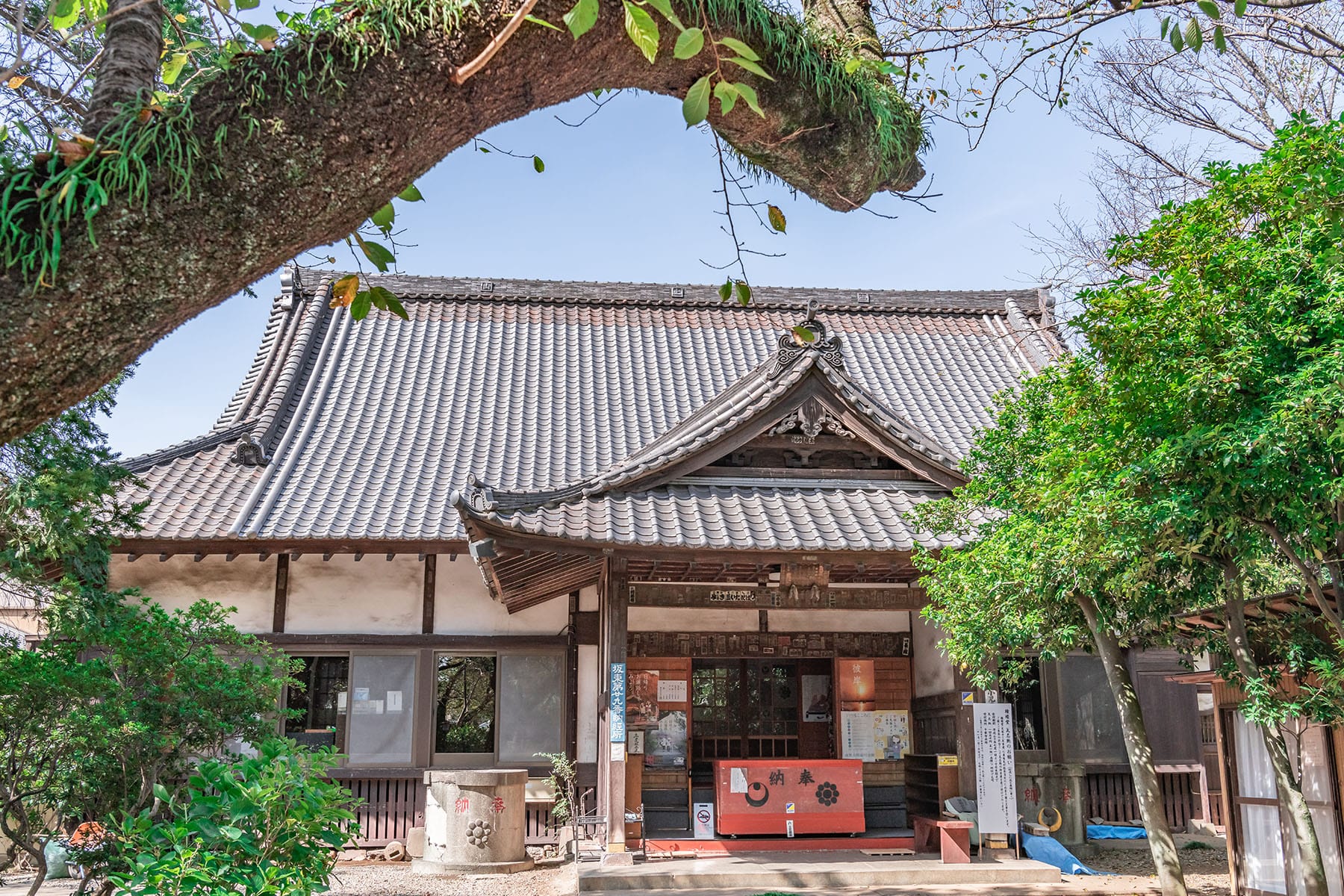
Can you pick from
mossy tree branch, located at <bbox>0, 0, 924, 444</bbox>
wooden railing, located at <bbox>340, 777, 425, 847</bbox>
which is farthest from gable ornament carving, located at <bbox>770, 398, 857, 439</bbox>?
mossy tree branch, located at <bbox>0, 0, 924, 444</bbox>

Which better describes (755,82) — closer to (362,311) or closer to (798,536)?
(362,311)

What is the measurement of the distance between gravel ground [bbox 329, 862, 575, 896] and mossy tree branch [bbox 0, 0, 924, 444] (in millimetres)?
8595

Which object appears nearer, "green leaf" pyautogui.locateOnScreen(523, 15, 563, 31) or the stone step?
"green leaf" pyautogui.locateOnScreen(523, 15, 563, 31)

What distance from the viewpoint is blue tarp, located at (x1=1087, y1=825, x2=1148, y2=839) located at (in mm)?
13055

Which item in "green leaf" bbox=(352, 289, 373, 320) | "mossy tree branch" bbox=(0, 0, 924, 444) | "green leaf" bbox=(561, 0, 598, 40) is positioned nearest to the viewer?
"mossy tree branch" bbox=(0, 0, 924, 444)

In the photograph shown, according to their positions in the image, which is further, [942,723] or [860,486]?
[942,723]

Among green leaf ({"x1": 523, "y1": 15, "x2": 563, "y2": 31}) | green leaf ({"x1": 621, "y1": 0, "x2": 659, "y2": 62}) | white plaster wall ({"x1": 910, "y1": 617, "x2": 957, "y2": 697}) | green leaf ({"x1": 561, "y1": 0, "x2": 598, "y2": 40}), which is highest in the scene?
green leaf ({"x1": 523, "y1": 15, "x2": 563, "y2": 31})

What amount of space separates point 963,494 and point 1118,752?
761 cm

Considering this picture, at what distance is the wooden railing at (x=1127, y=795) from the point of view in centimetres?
1351

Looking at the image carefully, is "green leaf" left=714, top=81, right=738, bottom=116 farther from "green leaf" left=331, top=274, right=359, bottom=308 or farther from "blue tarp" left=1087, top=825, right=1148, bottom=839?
"blue tarp" left=1087, top=825, right=1148, bottom=839

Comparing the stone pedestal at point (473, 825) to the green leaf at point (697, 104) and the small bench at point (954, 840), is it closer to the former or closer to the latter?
the small bench at point (954, 840)

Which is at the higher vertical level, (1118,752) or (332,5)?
(332,5)

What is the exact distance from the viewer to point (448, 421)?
1574cm

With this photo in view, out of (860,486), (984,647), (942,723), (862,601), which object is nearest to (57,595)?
(984,647)
